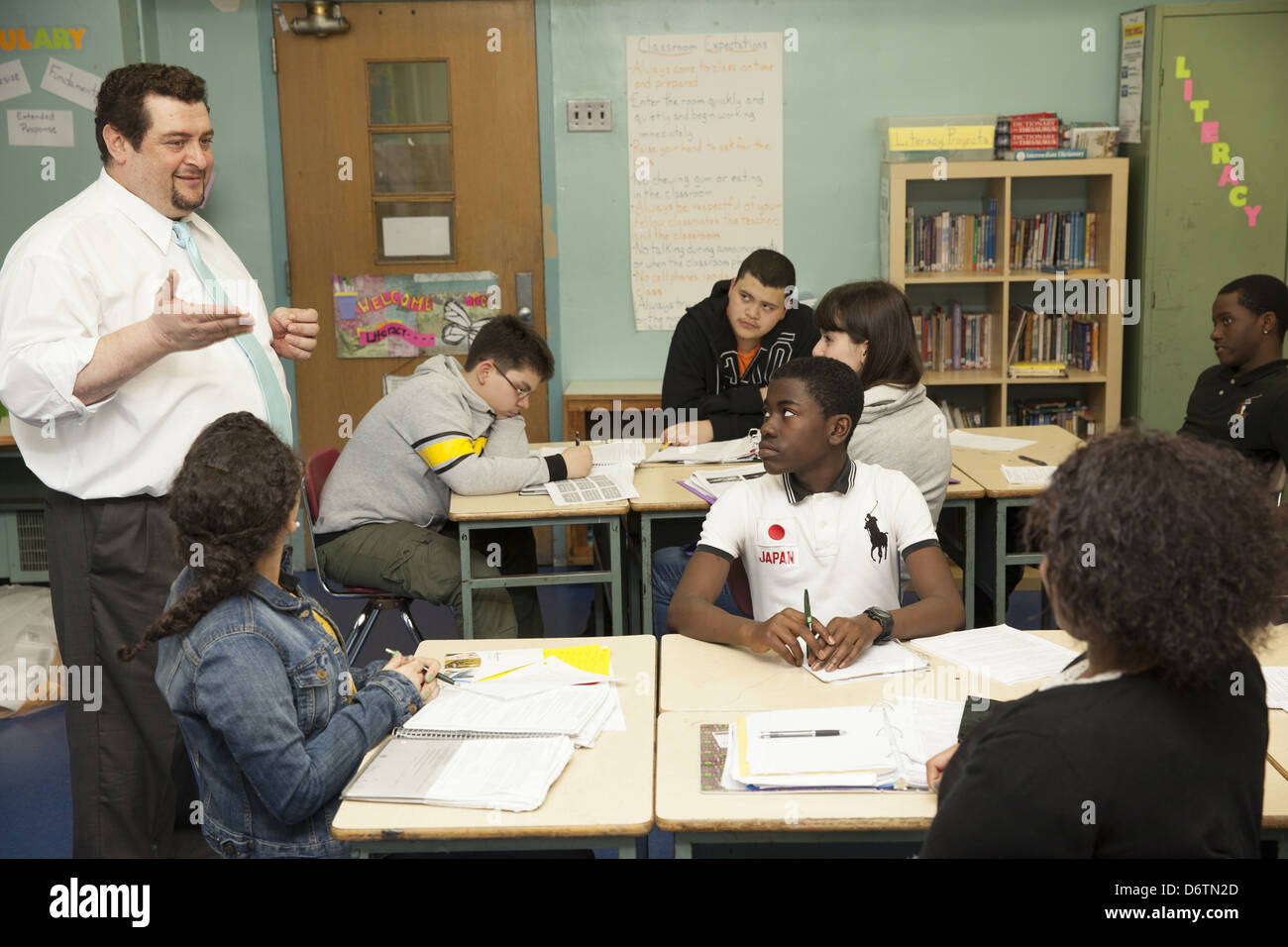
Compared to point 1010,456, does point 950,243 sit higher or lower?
higher

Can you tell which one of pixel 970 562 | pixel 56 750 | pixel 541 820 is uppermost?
pixel 541 820

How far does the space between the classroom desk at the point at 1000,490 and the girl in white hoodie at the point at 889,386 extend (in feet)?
A: 1.00

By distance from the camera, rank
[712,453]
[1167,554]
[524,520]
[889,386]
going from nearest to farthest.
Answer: [1167,554]
[889,386]
[524,520]
[712,453]

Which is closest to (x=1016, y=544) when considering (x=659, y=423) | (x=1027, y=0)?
(x=659, y=423)

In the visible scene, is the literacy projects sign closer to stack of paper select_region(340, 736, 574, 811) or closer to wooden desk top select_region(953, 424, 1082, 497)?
wooden desk top select_region(953, 424, 1082, 497)

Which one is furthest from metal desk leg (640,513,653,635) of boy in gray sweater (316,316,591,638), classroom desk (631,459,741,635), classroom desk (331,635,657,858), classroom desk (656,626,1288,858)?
classroom desk (331,635,657,858)

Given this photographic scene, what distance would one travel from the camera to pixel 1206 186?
4898 mm

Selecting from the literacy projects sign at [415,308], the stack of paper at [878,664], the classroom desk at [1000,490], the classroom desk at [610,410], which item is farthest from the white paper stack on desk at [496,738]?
the literacy projects sign at [415,308]

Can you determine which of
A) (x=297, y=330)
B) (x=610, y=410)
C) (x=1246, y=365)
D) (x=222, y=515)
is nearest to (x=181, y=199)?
(x=297, y=330)

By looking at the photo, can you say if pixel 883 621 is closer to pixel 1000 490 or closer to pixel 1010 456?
pixel 1000 490

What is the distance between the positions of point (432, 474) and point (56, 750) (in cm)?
141

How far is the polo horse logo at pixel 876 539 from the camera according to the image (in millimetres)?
2498

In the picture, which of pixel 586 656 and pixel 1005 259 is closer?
pixel 586 656
